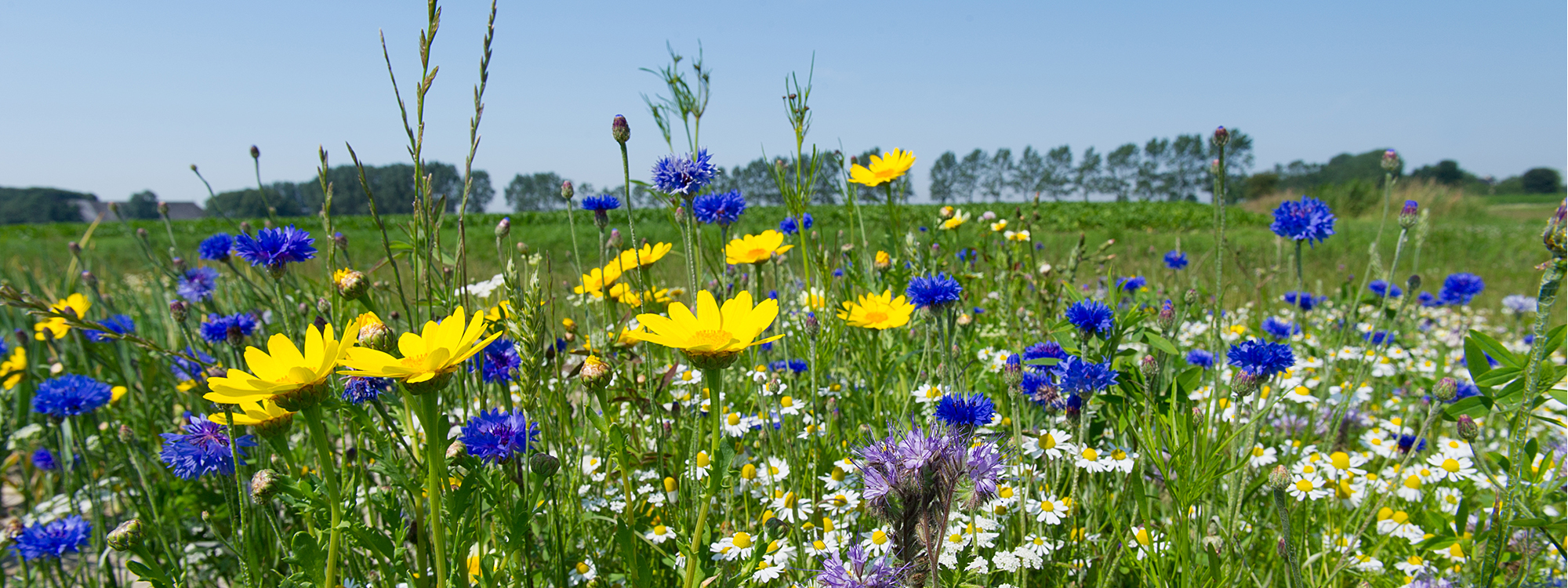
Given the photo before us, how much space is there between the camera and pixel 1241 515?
1.47 m

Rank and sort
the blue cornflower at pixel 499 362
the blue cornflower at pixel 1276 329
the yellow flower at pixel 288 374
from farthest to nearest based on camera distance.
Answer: the blue cornflower at pixel 1276 329 → the blue cornflower at pixel 499 362 → the yellow flower at pixel 288 374

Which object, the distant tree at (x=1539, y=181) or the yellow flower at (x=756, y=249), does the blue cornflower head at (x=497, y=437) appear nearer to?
the yellow flower at (x=756, y=249)

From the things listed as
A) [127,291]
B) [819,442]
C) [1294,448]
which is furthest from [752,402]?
[127,291]

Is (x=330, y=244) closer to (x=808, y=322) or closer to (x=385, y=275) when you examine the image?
(x=808, y=322)

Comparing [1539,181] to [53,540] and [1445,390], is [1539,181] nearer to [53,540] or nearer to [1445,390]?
[1445,390]

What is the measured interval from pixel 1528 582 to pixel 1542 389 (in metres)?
0.47

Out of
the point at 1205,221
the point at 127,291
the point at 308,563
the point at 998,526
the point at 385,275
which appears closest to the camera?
the point at 308,563

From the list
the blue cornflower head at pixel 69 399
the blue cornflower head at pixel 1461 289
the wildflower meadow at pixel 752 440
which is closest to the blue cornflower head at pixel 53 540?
the wildflower meadow at pixel 752 440

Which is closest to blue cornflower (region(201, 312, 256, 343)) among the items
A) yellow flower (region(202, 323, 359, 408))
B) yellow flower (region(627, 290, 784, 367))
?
yellow flower (region(202, 323, 359, 408))

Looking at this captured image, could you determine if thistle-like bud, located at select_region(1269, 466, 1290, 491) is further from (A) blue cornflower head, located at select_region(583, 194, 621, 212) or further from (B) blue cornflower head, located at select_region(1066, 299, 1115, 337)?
(A) blue cornflower head, located at select_region(583, 194, 621, 212)

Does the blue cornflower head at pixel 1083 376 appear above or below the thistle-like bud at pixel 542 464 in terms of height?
above

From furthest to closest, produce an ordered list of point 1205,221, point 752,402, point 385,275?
1. point 1205,221
2. point 385,275
3. point 752,402

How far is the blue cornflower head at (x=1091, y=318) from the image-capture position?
133 centimetres

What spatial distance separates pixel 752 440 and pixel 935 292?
0.69m
